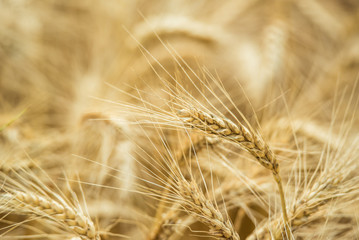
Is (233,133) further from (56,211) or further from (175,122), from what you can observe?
(56,211)

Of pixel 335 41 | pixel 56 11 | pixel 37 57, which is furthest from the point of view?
pixel 335 41

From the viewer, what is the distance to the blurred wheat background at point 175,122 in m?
0.49

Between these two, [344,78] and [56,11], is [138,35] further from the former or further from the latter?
[344,78]

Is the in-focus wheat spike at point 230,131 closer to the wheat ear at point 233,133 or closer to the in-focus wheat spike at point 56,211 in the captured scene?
the wheat ear at point 233,133

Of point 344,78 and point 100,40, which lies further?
point 100,40

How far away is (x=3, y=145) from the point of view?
0.73 meters

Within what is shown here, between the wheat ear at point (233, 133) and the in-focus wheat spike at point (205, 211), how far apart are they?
0.10 metres

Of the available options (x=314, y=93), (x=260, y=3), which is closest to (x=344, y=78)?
(x=314, y=93)

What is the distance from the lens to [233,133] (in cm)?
45

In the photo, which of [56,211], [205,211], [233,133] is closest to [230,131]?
[233,133]

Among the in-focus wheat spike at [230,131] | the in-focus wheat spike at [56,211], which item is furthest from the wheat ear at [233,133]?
the in-focus wheat spike at [56,211]

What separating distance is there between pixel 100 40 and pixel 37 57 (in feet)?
0.96

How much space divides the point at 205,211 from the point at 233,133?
0.14 metres

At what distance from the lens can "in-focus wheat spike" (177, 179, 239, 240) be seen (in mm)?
448
